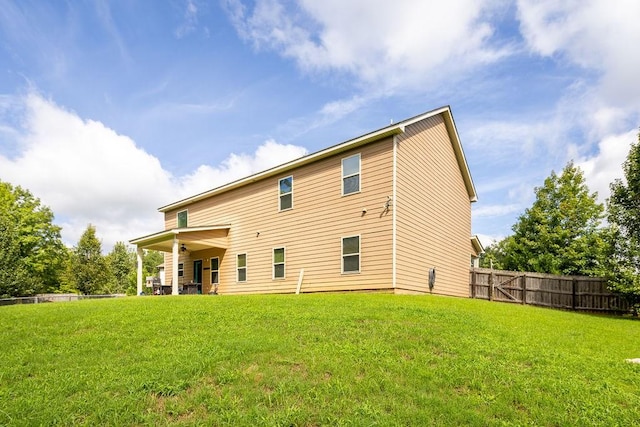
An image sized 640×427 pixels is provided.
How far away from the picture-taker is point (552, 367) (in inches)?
232

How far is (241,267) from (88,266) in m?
25.1

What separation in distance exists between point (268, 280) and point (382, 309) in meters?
8.42

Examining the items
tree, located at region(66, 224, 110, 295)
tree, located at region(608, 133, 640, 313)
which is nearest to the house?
tree, located at region(608, 133, 640, 313)

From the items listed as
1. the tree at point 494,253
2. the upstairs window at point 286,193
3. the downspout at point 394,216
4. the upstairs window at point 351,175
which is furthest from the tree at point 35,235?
the tree at point 494,253

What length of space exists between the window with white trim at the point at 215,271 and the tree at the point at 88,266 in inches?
877

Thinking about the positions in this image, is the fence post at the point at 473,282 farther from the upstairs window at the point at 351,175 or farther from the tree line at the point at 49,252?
the tree line at the point at 49,252

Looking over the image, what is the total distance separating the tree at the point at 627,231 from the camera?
14820 millimetres

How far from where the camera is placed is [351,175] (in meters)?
14.3

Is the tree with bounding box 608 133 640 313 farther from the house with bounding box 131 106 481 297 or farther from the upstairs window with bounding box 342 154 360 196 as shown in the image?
the upstairs window with bounding box 342 154 360 196

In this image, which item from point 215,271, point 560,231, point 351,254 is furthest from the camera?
point 560,231

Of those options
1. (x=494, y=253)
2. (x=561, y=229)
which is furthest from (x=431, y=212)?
(x=494, y=253)

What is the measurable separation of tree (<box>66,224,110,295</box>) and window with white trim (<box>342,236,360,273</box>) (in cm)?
3078

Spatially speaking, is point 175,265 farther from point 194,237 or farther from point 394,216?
point 394,216

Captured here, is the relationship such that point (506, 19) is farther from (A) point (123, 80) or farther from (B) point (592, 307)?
(A) point (123, 80)
